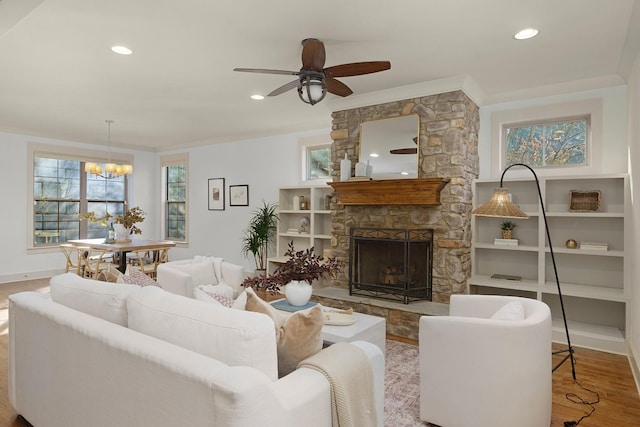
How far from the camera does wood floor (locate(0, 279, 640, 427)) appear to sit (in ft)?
7.95

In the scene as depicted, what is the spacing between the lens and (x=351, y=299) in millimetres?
4324

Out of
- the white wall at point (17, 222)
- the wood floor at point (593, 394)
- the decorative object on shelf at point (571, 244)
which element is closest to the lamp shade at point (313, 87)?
the wood floor at point (593, 394)

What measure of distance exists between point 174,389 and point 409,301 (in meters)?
3.22

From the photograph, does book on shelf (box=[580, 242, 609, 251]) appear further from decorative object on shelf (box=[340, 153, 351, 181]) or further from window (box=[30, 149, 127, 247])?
window (box=[30, 149, 127, 247])

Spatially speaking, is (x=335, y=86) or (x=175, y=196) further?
(x=175, y=196)

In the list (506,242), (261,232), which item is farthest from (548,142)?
(261,232)

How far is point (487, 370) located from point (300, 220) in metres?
4.39

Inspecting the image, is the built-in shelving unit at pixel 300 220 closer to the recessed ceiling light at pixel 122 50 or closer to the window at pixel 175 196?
the window at pixel 175 196

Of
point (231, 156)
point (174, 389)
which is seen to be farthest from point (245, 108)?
point (174, 389)

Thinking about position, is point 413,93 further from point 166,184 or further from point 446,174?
point 166,184

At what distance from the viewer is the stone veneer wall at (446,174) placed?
4.05 m

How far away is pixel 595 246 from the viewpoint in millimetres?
3822

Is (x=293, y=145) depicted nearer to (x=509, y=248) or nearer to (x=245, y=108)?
(x=245, y=108)

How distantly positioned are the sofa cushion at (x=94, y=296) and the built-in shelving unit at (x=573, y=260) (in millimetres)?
3464
